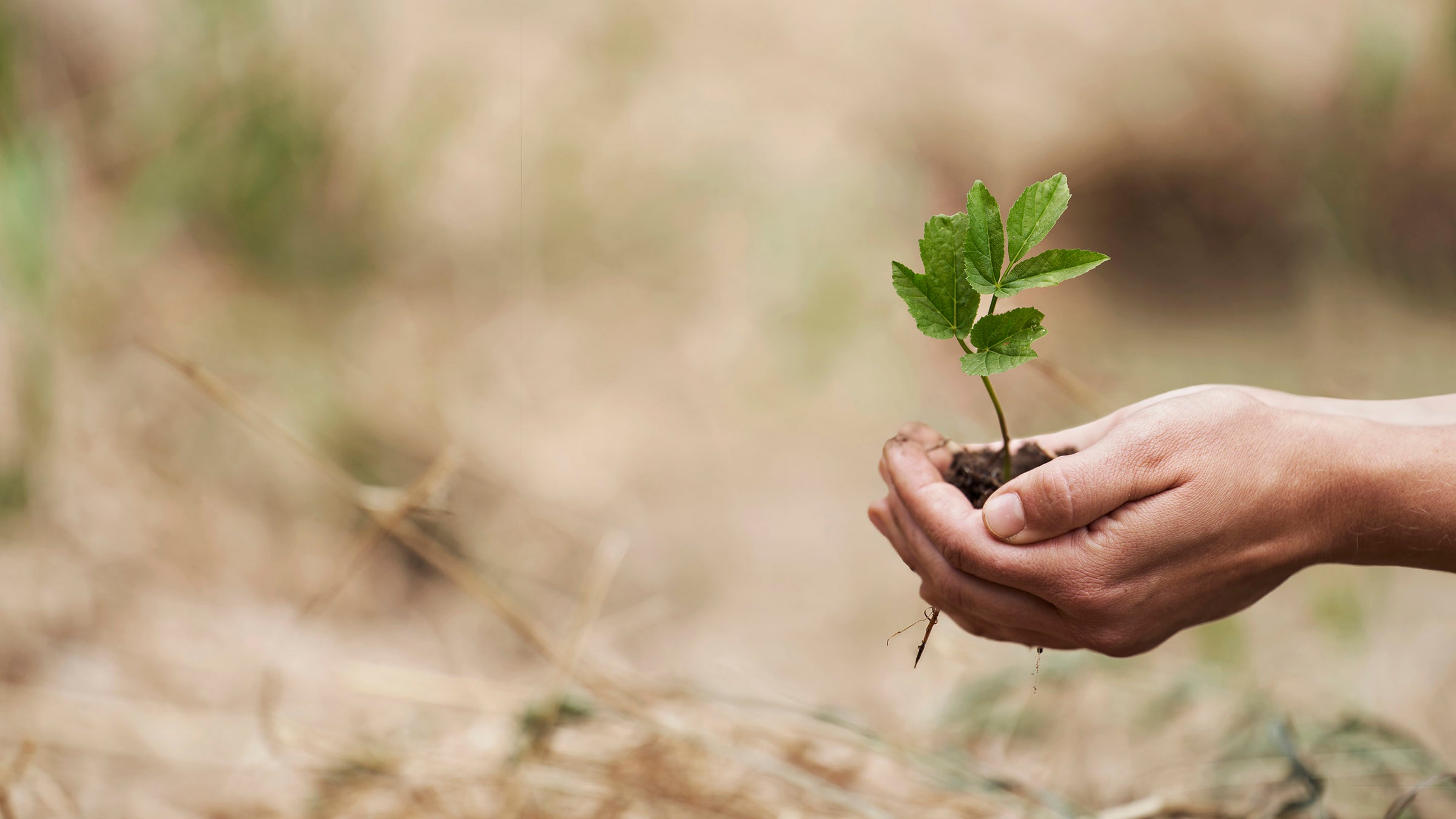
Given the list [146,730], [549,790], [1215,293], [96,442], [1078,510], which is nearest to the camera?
[1078,510]

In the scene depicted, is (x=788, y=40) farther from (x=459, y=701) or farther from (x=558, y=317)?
(x=459, y=701)

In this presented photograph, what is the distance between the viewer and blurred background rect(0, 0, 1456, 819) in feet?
4.42

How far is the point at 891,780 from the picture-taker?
903 millimetres

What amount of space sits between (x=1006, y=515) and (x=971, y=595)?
83 mm

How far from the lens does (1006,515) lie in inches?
19.1

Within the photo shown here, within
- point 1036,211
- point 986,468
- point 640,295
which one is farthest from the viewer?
point 640,295

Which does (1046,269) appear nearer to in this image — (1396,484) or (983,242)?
(983,242)

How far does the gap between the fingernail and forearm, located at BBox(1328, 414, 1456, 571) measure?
0.19 m

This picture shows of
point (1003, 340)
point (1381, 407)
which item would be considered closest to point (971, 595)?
point (1003, 340)

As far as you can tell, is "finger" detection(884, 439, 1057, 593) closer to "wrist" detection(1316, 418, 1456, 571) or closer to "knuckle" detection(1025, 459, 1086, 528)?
"knuckle" detection(1025, 459, 1086, 528)

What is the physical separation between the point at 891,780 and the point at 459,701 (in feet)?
1.76

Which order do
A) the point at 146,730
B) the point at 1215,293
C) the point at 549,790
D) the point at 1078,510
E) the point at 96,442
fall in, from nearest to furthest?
the point at 1078,510 < the point at 549,790 < the point at 146,730 < the point at 96,442 < the point at 1215,293

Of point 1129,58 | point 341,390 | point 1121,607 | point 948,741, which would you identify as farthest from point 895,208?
point 1121,607

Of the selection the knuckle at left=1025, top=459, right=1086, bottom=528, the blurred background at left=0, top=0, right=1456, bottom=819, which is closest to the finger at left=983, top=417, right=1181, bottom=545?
the knuckle at left=1025, top=459, right=1086, bottom=528
